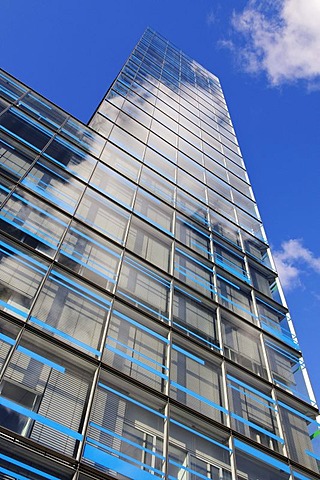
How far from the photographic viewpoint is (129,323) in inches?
516

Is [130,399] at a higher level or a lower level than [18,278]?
lower

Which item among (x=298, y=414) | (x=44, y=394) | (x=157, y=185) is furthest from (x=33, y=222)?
(x=298, y=414)

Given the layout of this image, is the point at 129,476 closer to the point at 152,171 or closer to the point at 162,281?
the point at 162,281

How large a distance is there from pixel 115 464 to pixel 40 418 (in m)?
1.85

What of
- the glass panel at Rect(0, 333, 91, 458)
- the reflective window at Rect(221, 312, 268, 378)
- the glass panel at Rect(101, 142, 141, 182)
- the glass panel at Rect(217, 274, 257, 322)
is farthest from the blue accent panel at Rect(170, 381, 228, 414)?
the glass panel at Rect(101, 142, 141, 182)

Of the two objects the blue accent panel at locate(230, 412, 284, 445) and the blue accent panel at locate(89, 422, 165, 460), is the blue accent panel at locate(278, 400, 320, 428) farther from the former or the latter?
the blue accent panel at locate(89, 422, 165, 460)

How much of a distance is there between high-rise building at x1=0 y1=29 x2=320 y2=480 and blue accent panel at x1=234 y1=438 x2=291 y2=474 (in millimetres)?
54

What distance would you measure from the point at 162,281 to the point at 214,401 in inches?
176

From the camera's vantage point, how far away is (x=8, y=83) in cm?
2095

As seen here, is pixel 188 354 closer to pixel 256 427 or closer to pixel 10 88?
pixel 256 427

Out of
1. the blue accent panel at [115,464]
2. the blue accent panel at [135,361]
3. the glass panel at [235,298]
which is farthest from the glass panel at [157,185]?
the blue accent panel at [115,464]

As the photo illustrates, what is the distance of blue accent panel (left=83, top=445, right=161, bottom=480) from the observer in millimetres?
9156

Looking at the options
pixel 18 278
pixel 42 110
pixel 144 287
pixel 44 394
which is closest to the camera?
pixel 44 394

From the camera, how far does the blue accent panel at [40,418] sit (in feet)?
29.0
